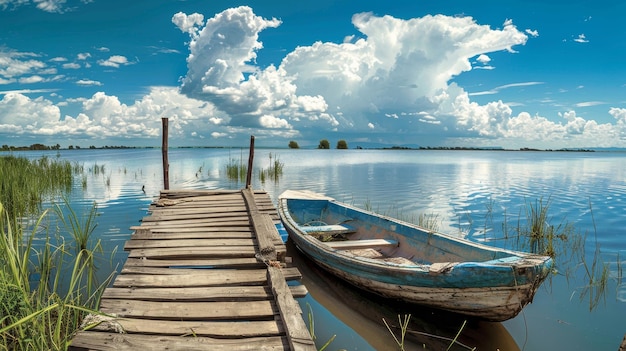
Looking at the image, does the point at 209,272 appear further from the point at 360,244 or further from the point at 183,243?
the point at 360,244

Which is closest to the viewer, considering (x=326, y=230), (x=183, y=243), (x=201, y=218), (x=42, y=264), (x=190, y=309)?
(x=190, y=309)

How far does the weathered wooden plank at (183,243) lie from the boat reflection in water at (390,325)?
1.27m

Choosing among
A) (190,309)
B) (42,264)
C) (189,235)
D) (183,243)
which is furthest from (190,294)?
(189,235)

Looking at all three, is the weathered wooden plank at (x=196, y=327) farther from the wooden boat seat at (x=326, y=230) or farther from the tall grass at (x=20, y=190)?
the tall grass at (x=20, y=190)

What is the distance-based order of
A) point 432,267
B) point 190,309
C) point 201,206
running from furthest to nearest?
point 201,206, point 432,267, point 190,309

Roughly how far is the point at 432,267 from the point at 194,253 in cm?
287

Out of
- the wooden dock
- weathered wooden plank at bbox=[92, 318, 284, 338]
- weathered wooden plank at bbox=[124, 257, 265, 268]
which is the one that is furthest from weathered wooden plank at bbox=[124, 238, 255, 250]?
weathered wooden plank at bbox=[92, 318, 284, 338]

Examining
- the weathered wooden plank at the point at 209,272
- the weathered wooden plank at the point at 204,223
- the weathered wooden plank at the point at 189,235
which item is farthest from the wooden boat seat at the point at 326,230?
the weathered wooden plank at the point at 209,272

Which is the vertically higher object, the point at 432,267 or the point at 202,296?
the point at 432,267


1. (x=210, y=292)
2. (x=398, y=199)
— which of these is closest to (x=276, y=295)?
(x=210, y=292)

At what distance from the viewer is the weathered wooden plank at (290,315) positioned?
2.68 meters

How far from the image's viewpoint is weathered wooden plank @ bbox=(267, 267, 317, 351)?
2.68 meters

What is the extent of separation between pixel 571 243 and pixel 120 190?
15.3m

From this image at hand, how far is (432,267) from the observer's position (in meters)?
Answer: 4.01
